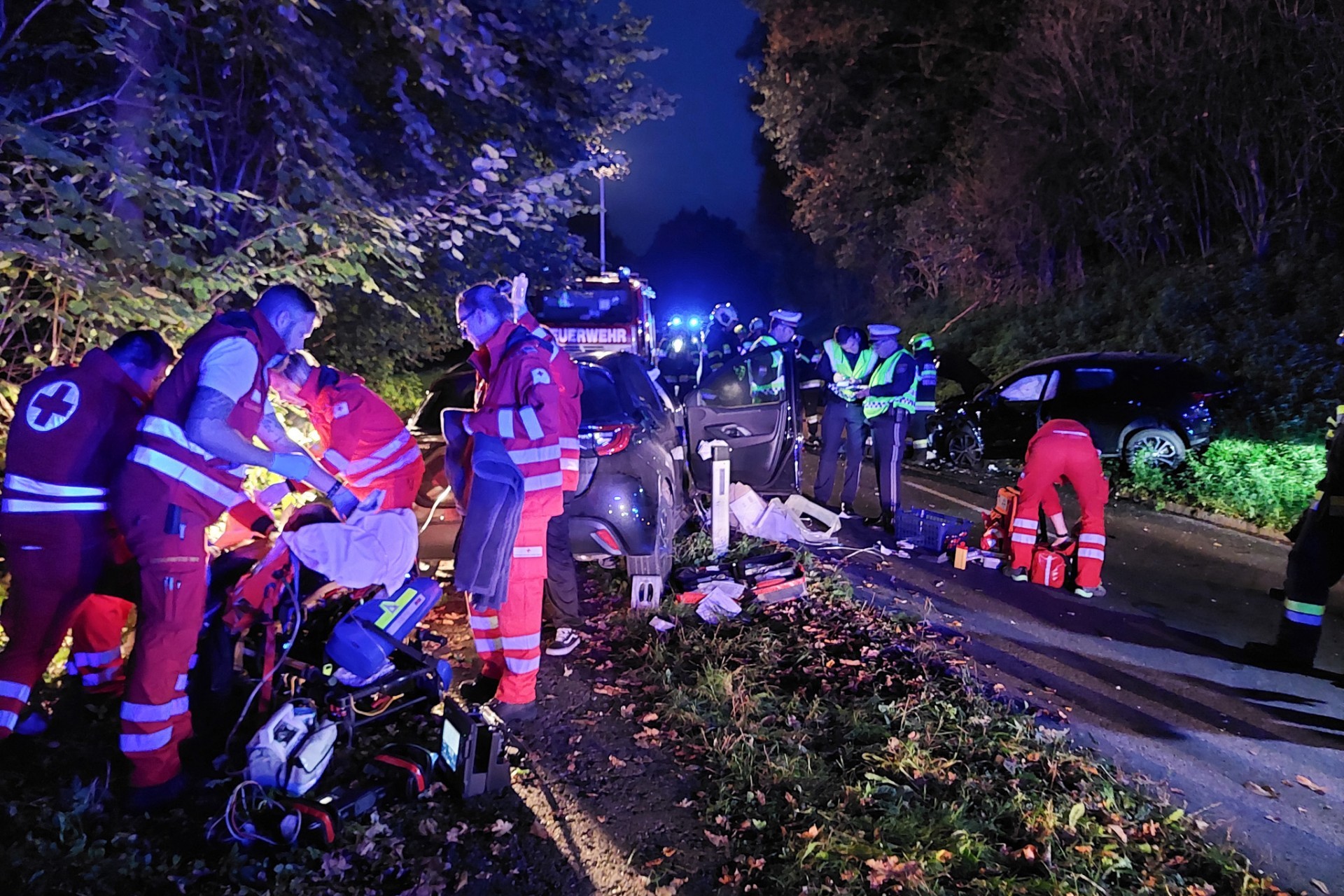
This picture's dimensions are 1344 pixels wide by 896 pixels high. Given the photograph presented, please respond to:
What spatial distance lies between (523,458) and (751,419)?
3245 mm

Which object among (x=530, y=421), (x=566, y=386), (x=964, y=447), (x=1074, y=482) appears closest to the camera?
(x=530, y=421)

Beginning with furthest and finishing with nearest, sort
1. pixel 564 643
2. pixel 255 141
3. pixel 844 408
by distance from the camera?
1. pixel 844 408
2. pixel 255 141
3. pixel 564 643

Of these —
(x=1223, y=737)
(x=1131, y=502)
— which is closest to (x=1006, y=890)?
(x=1223, y=737)

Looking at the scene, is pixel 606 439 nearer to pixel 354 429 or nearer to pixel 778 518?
pixel 354 429

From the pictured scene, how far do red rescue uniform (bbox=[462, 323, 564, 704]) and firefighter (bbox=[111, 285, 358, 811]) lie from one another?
0.99m

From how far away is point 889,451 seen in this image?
7066 millimetres

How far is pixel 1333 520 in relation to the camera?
13.6 feet

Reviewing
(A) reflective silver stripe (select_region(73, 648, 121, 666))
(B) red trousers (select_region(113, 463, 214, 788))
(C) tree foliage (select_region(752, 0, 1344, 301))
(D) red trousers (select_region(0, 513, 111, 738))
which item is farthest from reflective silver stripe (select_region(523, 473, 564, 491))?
(C) tree foliage (select_region(752, 0, 1344, 301))

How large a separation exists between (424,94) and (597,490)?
327 centimetres

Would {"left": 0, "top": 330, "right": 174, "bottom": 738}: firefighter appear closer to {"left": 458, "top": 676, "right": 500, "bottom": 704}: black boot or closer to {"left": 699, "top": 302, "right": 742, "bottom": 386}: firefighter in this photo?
{"left": 458, "top": 676, "right": 500, "bottom": 704}: black boot

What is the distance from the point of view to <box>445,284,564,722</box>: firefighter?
11.8 ft

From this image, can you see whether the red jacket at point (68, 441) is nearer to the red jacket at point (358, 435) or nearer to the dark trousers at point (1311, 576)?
the red jacket at point (358, 435)

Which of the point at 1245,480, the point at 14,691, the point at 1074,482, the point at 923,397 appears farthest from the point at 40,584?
the point at 1245,480

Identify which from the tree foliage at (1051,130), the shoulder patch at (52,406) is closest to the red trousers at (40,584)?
the shoulder patch at (52,406)
